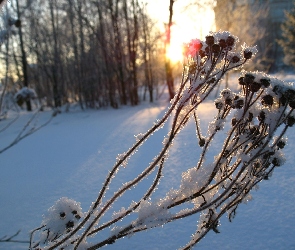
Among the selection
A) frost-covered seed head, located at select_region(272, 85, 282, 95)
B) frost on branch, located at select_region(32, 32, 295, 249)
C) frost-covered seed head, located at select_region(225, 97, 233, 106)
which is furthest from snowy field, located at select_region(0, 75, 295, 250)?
frost-covered seed head, located at select_region(272, 85, 282, 95)

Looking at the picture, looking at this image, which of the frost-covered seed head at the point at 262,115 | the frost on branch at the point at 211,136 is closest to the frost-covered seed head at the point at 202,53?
the frost on branch at the point at 211,136

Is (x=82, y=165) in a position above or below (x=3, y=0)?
below

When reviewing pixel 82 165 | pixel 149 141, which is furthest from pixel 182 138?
pixel 82 165

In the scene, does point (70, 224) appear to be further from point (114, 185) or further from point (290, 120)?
point (114, 185)

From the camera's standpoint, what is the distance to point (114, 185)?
181 inches

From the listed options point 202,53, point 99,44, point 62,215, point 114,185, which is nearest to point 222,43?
point 202,53

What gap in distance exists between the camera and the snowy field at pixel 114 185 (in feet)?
9.71

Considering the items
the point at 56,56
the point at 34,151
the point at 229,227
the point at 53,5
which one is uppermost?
the point at 53,5

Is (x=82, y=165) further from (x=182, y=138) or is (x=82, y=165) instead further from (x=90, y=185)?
(x=182, y=138)

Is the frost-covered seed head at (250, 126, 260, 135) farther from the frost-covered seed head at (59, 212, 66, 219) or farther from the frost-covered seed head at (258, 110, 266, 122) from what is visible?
the frost-covered seed head at (59, 212, 66, 219)

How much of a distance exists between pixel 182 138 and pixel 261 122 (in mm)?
5413

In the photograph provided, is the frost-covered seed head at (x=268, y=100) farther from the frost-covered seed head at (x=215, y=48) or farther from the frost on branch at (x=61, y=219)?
the frost on branch at (x=61, y=219)

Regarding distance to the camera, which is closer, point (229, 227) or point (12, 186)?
point (229, 227)

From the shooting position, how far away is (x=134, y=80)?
1519cm
